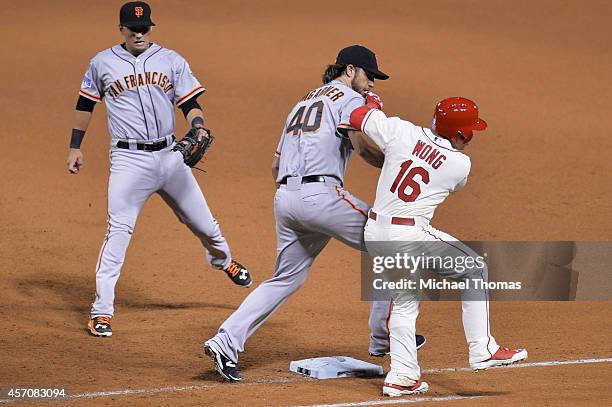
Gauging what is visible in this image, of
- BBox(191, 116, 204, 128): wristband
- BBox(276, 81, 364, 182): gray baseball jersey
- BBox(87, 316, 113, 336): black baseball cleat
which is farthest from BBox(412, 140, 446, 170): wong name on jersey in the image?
BBox(87, 316, 113, 336): black baseball cleat

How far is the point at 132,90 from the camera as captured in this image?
7.66 metres

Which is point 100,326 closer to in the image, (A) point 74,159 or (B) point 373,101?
(A) point 74,159

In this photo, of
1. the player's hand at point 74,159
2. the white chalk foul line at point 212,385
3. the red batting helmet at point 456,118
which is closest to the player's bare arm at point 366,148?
the red batting helmet at point 456,118

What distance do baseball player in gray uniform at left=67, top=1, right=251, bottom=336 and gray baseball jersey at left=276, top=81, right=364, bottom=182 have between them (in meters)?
1.33

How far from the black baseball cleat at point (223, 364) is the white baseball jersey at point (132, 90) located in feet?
6.88

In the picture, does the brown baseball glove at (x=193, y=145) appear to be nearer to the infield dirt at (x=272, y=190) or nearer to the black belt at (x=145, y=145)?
the black belt at (x=145, y=145)

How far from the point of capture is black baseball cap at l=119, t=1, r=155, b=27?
7.55 meters

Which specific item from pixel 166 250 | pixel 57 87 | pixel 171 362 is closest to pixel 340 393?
pixel 171 362

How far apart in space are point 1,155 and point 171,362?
21.4ft

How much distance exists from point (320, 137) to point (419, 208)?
2.58ft

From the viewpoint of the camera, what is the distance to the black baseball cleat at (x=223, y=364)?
20.4ft

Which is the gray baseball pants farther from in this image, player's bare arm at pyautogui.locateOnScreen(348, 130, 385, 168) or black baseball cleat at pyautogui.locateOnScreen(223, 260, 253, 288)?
black baseball cleat at pyautogui.locateOnScreen(223, 260, 253, 288)

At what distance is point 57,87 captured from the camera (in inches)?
599

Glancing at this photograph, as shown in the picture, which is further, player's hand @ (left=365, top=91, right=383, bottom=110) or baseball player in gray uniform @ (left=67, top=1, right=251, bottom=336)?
baseball player in gray uniform @ (left=67, top=1, right=251, bottom=336)
